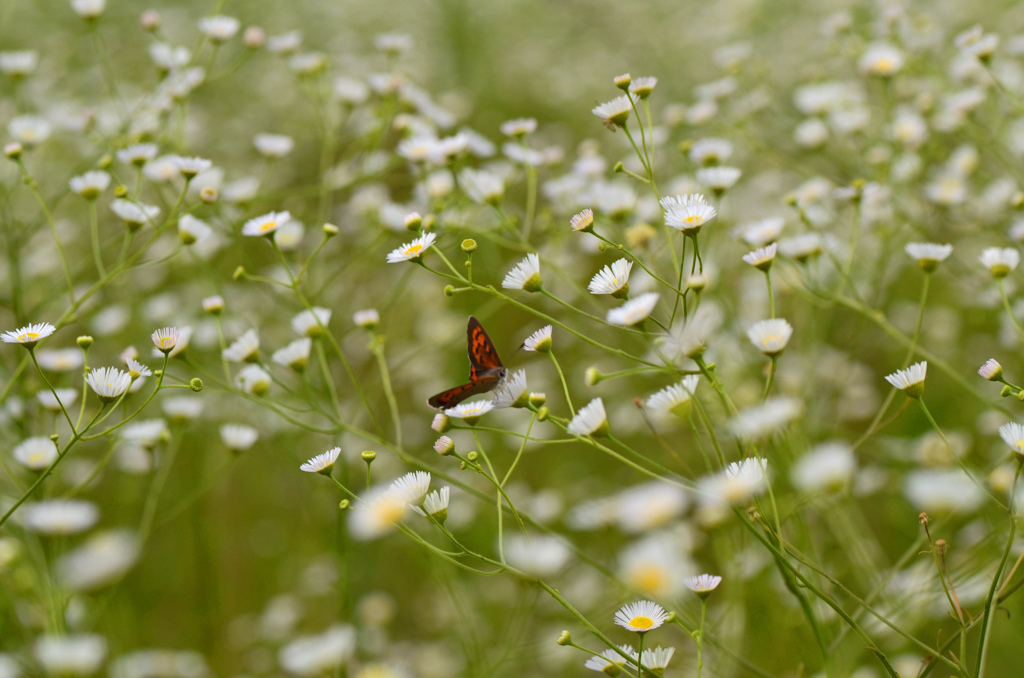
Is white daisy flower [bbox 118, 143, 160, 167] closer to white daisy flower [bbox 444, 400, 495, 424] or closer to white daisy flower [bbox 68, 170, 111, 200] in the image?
white daisy flower [bbox 68, 170, 111, 200]

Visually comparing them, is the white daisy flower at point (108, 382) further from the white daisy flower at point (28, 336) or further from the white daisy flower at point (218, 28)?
the white daisy flower at point (218, 28)

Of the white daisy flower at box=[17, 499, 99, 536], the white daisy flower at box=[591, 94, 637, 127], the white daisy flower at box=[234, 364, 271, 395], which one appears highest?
the white daisy flower at box=[591, 94, 637, 127]

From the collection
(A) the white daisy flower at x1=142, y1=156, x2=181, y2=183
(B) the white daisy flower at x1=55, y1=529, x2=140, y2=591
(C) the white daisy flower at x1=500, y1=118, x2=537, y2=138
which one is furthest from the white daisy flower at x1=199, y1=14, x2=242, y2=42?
(B) the white daisy flower at x1=55, y1=529, x2=140, y2=591

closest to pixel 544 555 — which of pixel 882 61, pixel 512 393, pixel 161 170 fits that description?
pixel 512 393

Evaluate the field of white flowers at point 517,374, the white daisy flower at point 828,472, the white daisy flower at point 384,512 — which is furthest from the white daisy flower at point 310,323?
the white daisy flower at point 828,472

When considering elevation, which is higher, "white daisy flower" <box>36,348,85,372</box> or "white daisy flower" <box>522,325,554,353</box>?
"white daisy flower" <box>522,325,554,353</box>

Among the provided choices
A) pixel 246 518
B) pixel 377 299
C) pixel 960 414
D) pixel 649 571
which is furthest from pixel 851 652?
pixel 246 518

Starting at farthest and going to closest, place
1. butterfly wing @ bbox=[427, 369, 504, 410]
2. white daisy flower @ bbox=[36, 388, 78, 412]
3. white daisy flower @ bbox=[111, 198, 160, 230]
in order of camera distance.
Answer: white daisy flower @ bbox=[111, 198, 160, 230]
white daisy flower @ bbox=[36, 388, 78, 412]
butterfly wing @ bbox=[427, 369, 504, 410]
